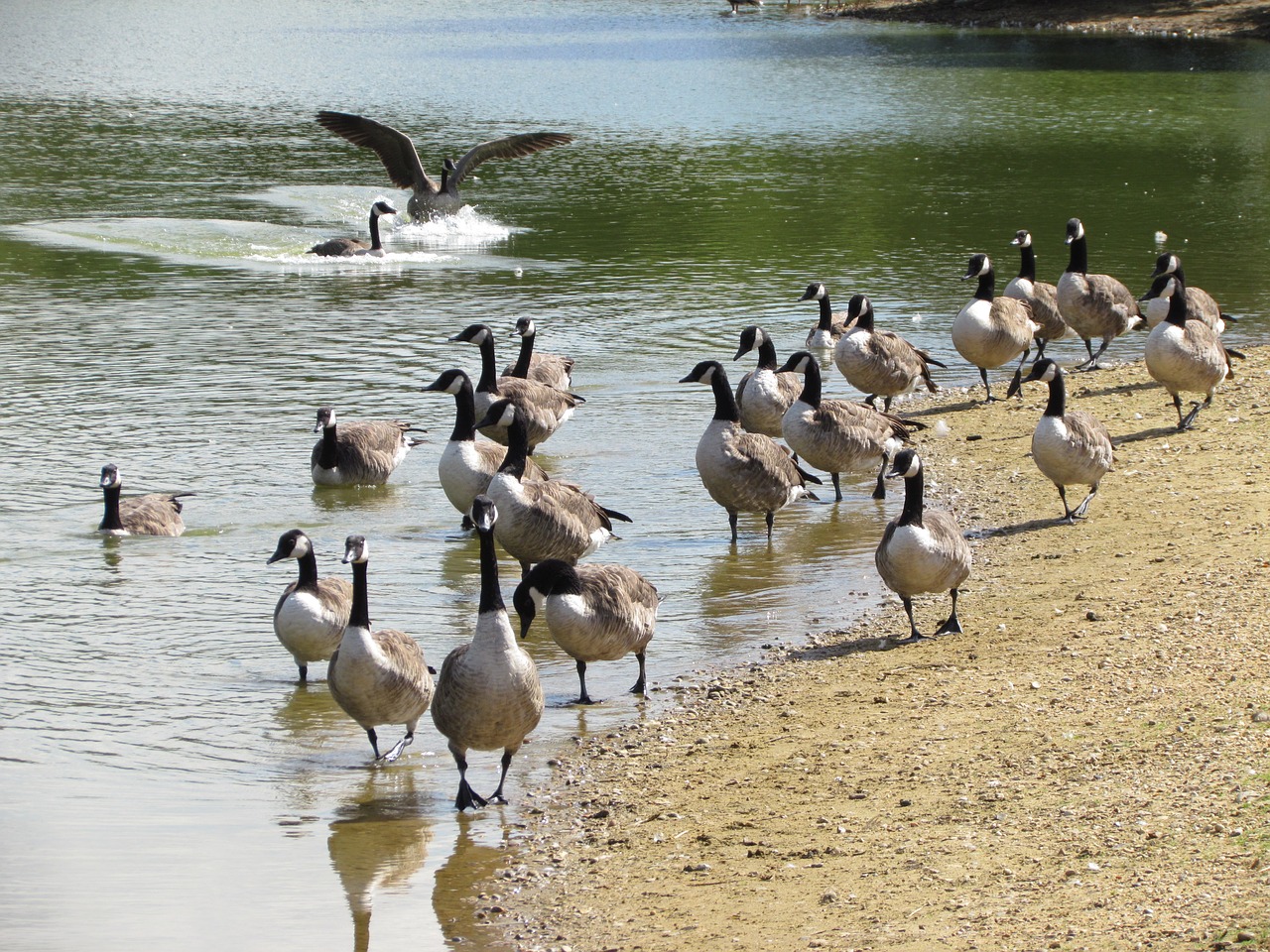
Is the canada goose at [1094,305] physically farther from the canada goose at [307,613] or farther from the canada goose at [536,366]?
the canada goose at [307,613]

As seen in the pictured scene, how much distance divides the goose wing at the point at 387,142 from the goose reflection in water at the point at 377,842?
2178cm

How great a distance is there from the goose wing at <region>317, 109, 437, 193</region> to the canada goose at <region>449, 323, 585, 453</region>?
14427mm

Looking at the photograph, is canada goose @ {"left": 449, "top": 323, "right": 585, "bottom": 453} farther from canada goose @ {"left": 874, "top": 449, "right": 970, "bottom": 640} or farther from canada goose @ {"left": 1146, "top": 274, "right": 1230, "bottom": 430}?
canada goose @ {"left": 1146, "top": 274, "right": 1230, "bottom": 430}

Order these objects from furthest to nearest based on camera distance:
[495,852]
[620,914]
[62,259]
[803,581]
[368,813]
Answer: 1. [62,259]
2. [803,581]
3. [368,813]
4. [495,852]
5. [620,914]

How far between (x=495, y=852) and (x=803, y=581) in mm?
5072

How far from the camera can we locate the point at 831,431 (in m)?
14.2

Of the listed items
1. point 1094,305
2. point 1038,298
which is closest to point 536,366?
point 1038,298

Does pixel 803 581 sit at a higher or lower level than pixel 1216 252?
lower

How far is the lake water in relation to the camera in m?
8.38

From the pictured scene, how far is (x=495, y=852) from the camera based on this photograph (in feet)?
26.1

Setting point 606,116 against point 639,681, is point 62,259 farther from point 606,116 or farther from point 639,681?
point 606,116

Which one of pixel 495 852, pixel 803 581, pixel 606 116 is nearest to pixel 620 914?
pixel 495 852

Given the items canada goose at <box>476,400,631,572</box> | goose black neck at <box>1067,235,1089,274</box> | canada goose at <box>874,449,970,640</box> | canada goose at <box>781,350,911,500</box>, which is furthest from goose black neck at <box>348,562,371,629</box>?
goose black neck at <box>1067,235,1089,274</box>

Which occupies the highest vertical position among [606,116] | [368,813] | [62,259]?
[606,116]
